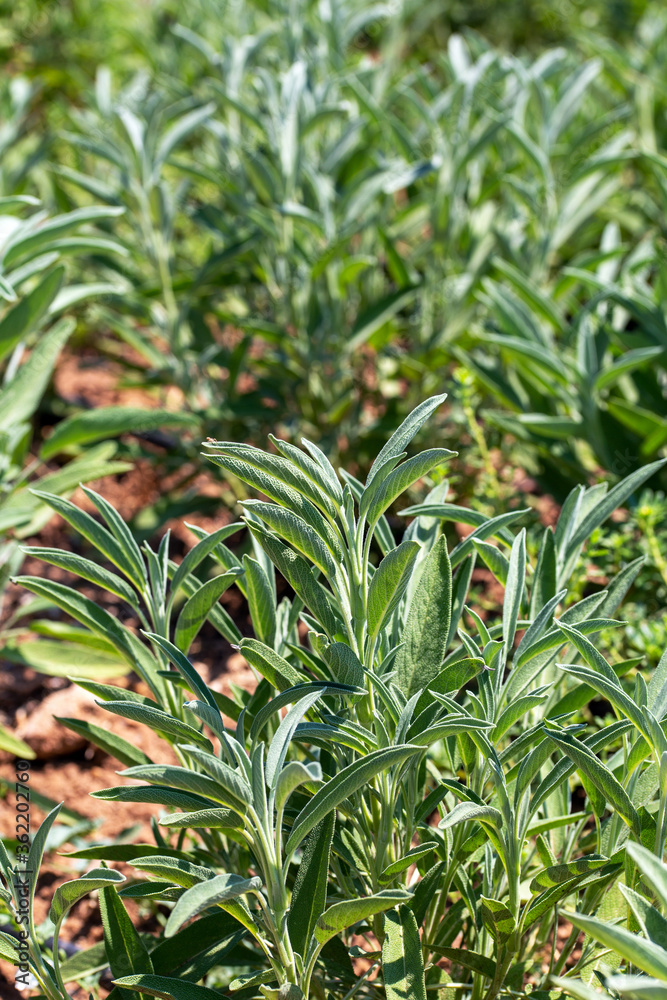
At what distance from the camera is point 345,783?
108 cm

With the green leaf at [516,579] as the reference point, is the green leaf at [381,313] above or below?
above

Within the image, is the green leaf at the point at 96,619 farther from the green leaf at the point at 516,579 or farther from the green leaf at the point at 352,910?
the green leaf at the point at 516,579

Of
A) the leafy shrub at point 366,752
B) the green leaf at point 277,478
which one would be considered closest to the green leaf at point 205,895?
the leafy shrub at point 366,752

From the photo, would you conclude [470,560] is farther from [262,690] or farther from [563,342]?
[563,342]

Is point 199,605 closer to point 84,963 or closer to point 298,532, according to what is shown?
point 298,532

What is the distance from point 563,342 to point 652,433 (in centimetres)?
50

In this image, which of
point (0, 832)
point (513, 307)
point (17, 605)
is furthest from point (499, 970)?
point (17, 605)

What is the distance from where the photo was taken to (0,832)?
2.09 metres

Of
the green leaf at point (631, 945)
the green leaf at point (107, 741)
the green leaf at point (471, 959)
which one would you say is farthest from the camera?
the green leaf at point (107, 741)

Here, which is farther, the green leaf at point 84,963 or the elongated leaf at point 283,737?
the green leaf at point 84,963

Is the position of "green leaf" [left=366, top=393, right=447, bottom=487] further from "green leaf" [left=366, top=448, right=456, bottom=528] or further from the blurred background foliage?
the blurred background foliage

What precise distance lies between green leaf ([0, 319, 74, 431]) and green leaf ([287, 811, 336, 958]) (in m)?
1.45

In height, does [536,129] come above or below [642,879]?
above

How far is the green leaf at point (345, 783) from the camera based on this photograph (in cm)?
104
